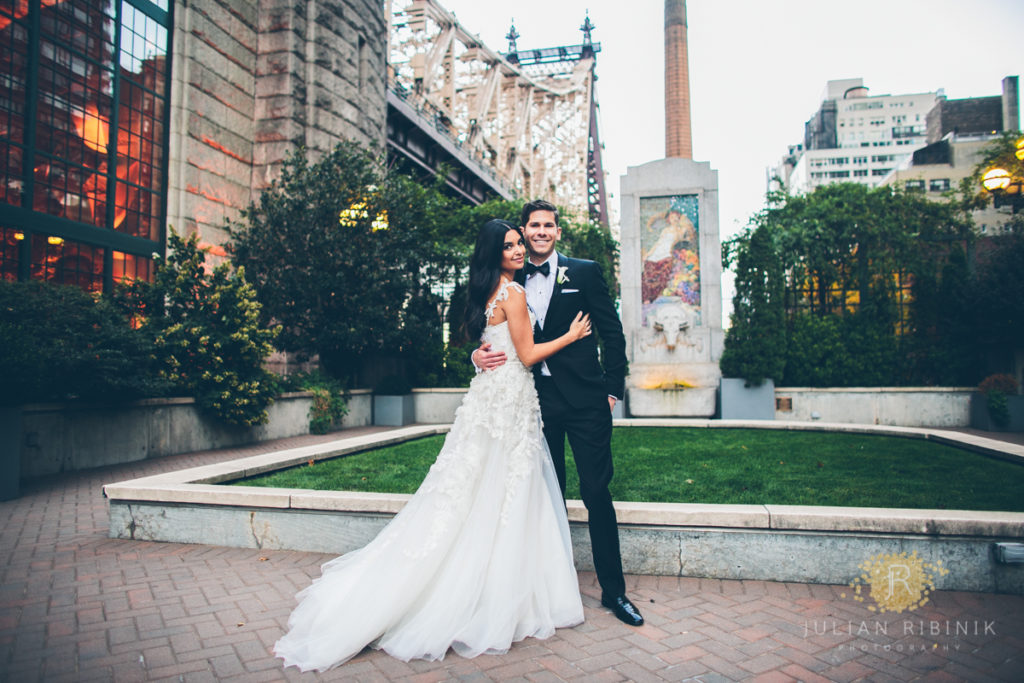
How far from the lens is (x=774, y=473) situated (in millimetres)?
5516

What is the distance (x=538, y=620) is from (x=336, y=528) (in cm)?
187

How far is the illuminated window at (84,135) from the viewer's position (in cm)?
1055

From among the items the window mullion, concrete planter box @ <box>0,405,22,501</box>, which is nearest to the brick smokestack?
the window mullion

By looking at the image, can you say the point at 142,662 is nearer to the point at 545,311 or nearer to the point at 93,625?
the point at 93,625

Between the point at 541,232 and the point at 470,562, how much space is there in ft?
5.93

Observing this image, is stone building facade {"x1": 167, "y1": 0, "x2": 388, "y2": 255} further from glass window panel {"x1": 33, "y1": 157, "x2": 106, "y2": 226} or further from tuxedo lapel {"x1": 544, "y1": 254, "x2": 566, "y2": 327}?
tuxedo lapel {"x1": 544, "y1": 254, "x2": 566, "y2": 327}

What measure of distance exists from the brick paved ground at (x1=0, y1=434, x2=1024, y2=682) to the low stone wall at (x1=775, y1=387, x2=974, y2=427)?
953 cm

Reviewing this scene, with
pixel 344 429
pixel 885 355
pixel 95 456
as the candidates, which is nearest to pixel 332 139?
pixel 344 429

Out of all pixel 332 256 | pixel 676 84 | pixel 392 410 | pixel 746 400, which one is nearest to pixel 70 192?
pixel 332 256

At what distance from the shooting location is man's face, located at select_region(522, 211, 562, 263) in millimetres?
3357

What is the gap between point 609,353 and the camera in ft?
10.8

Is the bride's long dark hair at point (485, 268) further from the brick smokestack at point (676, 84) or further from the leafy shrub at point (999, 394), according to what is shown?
the brick smokestack at point (676, 84)

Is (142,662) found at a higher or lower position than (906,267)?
lower

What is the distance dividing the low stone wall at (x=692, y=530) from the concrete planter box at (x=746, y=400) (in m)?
8.73
